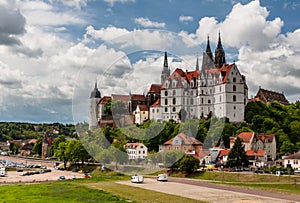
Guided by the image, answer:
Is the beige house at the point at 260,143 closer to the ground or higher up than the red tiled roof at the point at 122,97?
closer to the ground

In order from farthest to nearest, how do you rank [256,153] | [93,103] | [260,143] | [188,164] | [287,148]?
[287,148] → [260,143] → [256,153] → [188,164] → [93,103]

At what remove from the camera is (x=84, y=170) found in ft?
254

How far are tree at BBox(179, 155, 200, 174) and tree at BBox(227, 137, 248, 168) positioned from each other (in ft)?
18.9

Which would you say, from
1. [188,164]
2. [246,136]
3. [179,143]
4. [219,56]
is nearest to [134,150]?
[179,143]

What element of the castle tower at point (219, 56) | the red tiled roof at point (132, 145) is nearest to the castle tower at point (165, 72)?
the red tiled roof at point (132, 145)

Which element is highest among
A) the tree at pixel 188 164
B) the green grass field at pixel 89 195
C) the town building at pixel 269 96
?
the town building at pixel 269 96

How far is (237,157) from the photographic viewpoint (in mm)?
63938

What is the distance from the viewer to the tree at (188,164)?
6088 cm

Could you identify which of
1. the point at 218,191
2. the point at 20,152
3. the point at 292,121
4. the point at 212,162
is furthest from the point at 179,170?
the point at 20,152

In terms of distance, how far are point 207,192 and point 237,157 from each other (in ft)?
72.3

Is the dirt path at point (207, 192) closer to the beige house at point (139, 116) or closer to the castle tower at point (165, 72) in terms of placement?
the beige house at point (139, 116)

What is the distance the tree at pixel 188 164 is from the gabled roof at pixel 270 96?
6488 centimetres

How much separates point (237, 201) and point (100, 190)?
13983mm

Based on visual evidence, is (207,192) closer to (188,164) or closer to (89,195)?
(89,195)
